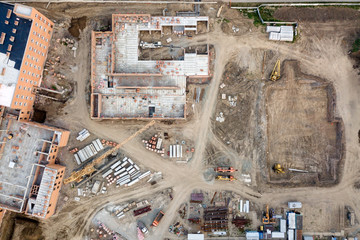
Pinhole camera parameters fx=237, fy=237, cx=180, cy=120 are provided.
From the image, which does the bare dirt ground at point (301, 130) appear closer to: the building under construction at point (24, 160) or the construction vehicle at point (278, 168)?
the construction vehicle at point (278, 168)

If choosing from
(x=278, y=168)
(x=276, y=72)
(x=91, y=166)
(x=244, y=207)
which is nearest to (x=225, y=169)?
(x=244, y=207)

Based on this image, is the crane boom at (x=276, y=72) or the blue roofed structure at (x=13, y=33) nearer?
the blue roofed structure at (x=13, y=33)

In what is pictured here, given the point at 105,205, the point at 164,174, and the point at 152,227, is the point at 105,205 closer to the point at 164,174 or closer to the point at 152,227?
the point at 152,227

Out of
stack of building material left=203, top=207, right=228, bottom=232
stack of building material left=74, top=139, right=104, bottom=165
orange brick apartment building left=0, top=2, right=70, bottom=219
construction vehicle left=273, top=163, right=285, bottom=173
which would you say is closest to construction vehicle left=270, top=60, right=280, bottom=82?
construction vehicle left=273, top=163, right=285, bottom=173

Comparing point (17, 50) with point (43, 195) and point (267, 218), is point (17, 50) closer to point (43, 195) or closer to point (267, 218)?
point (43, 195)

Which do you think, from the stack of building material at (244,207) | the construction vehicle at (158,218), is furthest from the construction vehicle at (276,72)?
the construction vehicle at (158,218)

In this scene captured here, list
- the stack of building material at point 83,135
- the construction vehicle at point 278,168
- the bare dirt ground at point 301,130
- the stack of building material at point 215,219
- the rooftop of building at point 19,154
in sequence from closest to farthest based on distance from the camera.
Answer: the rooftop of building at point 19,154 < the stack of building material at point 215,219 < the stack of building material at point 83,135 < the construction vehicle at point 278,168 < the bare dirt ground at point 301,130

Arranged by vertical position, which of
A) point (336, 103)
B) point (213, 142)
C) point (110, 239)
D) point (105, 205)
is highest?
point (336, 103)

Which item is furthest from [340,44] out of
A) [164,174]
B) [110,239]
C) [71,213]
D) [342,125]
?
[71,213]
